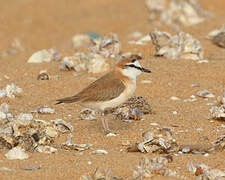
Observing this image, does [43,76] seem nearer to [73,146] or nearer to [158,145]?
[73,146]

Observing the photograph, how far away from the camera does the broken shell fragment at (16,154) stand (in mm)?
5359

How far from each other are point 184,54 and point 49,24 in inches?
318

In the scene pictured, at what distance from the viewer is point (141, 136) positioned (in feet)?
20.3

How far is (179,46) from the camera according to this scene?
30.7 feet

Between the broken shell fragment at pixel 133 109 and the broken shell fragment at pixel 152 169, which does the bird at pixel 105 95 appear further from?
the broken shell fragment at pixel 152 169

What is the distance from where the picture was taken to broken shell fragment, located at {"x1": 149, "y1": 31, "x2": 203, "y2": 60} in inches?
366

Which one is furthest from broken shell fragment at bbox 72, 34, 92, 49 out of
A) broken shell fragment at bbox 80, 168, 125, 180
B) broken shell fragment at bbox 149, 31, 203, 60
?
broken shell fragment at bbox 80, 168, 125, 180

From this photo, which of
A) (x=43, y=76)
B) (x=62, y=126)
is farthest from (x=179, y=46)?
(x=62, y=126)

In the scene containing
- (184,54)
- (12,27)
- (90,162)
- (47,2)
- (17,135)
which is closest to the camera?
(90,162)

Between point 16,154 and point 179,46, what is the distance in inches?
183

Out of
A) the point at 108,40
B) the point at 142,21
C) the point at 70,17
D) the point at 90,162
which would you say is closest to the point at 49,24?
the point at 70,17

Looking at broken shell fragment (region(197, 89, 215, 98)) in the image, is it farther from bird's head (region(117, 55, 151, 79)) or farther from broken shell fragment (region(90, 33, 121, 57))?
broken shell fragment (region(90, 33, 121, 57))

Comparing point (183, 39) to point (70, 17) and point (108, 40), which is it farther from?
point (70, 17)

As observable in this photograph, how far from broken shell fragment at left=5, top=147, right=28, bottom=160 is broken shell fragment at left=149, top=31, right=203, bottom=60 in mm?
4472
